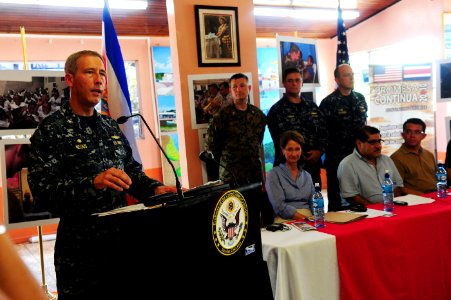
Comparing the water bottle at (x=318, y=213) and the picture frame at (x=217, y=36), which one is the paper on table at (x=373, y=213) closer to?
the water bottle at (x=318, y=213)

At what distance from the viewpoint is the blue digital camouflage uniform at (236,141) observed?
348cm

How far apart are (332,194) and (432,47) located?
3560mm

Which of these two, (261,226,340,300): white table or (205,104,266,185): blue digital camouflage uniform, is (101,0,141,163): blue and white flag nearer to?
(205,104,266,185): blue digital camouflage uniform

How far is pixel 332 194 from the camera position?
13.1ft

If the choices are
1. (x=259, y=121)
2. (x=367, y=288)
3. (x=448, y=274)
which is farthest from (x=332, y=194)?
(x=367, y=288)

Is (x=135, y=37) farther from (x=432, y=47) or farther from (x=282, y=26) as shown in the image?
(x=432, y=47)

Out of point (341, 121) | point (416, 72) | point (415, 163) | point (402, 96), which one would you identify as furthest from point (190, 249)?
point (416, 72)

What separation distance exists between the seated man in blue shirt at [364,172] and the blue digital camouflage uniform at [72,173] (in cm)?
179

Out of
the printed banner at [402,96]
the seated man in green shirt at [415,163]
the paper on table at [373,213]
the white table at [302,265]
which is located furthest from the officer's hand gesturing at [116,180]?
the printed banner at [402,96]

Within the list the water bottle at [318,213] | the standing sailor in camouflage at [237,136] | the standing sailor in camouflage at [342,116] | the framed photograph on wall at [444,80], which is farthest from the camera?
the framed photograph on wall at [444,80]

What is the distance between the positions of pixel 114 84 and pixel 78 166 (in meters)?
1.96

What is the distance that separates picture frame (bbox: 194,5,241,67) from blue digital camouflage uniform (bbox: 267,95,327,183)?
0.64 metres

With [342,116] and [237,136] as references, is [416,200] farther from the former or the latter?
[237,136]

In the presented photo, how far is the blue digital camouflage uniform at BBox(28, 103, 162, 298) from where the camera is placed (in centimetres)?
148
